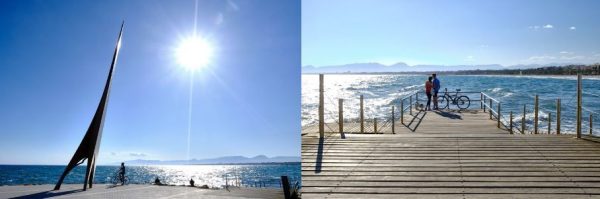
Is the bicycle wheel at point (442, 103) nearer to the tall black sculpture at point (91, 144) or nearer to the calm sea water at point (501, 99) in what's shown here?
the calm sea water at point (501, 99)

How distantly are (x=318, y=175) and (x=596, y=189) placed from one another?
2.02m

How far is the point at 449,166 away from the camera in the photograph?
459cm

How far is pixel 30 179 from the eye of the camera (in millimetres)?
23750

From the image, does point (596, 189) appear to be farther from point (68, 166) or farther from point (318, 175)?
point (68, 166)

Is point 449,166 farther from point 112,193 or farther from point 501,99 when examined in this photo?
point 501,99

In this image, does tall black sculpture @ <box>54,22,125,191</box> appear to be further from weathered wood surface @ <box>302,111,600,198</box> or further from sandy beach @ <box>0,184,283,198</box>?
weathered wood surface @ <box>302,111,600,198</box>

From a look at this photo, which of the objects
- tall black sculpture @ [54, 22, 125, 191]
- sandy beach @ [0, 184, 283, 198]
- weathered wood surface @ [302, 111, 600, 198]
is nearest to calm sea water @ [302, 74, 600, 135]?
weathered wood surface @ [302, 111, 600, 198]

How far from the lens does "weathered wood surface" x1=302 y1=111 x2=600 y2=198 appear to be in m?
3.89

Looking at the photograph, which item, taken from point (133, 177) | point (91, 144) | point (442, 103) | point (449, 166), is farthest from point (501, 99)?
point (133, 177)

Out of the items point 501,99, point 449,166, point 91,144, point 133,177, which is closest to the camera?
point 449,166

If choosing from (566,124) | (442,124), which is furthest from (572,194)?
(566,124)

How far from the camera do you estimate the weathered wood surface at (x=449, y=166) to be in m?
3.89

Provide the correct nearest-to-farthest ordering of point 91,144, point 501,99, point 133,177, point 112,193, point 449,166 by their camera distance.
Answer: point 449,166 < point 112,193 < point 91,144 < point 501,99 < point 133,177

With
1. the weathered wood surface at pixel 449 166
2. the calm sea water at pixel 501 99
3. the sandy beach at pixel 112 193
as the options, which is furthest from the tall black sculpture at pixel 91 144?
the weathered wood surface at pixel 449 166
